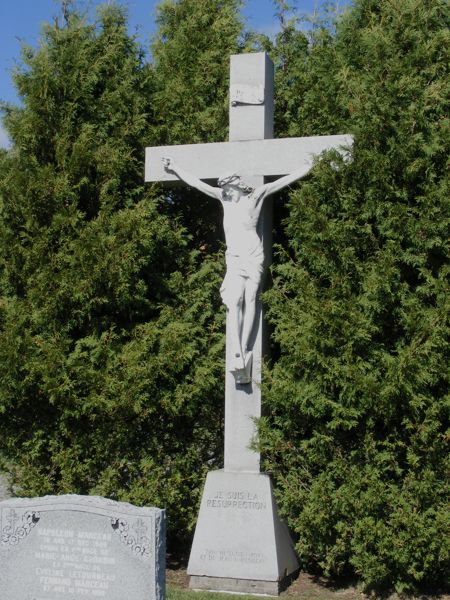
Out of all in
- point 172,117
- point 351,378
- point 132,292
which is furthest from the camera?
point 172,117

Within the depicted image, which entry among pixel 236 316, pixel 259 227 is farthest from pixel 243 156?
pixel 236 316

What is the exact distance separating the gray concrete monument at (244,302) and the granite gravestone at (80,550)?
1.93 metres

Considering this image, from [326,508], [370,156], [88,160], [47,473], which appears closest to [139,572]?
[326,508]

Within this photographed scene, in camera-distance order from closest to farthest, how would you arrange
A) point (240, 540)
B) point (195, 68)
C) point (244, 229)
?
point (240, 540)
point (244, 229)
point (195, 68)

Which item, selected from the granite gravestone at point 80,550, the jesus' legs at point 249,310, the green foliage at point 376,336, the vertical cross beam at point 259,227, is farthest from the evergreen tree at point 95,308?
the granite gravestone at point 80,550

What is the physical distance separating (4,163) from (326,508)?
428 centimetres

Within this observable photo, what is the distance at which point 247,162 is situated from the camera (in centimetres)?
769

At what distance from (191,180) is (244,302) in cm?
124

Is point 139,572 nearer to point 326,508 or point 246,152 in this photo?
point 326,508

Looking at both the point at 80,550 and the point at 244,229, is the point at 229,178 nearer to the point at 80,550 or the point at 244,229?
the point at 244,229

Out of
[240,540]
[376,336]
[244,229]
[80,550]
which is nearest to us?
[80,550]

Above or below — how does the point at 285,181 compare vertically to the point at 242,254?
above

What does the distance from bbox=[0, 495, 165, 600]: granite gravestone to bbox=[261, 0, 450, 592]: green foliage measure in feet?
6.83

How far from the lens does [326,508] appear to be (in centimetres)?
694
